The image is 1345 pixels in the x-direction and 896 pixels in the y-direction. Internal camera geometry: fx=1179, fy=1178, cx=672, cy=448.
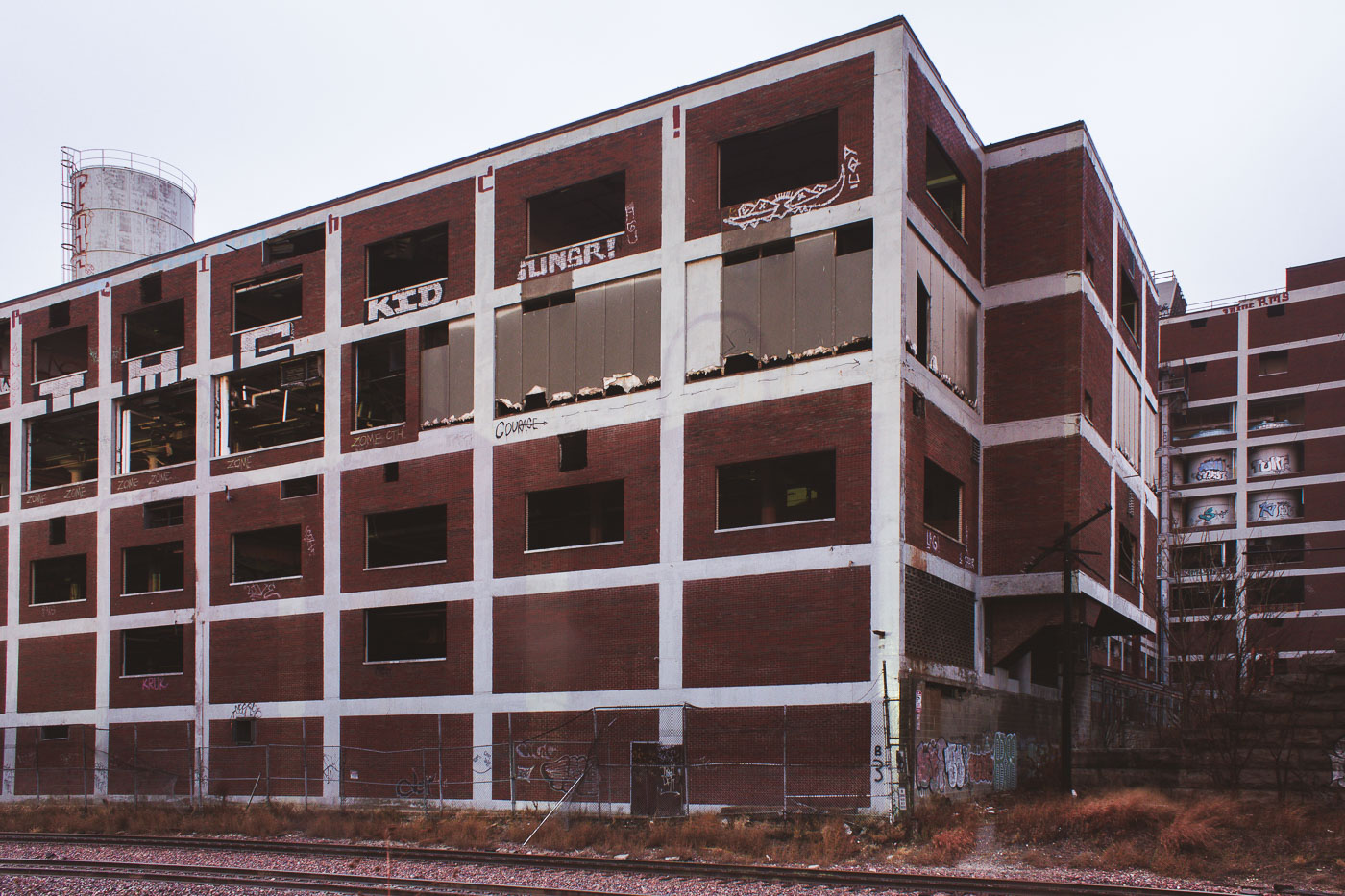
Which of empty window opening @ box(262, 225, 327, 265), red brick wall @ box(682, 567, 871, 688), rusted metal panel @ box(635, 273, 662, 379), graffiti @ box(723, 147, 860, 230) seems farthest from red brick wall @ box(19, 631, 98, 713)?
graffiti @ box(723, 147, 860, 230)

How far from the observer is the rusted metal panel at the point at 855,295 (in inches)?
1040

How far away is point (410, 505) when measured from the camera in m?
32.4

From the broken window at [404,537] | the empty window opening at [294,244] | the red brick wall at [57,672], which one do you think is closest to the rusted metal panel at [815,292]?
the broken window at [404,537]

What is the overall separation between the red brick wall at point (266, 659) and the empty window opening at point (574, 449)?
30.1 ft

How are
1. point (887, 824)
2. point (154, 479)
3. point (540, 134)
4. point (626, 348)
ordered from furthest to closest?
point (154, 479) < point (540, 134) < point (626, 348) < point (887, 824)

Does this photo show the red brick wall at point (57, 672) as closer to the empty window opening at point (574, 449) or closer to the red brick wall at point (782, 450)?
the empty window opening at point (574, 449)

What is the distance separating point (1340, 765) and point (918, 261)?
46.2 ft

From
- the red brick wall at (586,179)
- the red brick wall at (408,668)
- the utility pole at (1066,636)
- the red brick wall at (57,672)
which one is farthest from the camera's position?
the red brick wall at (57,672)

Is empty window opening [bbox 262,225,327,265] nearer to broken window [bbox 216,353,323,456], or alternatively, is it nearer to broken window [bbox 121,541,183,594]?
broken window [bbox 216,353,323,456]

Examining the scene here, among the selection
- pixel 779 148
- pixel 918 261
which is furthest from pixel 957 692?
pixel 779 148

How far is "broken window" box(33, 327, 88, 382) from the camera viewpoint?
137 ft

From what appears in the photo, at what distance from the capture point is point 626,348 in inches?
1162

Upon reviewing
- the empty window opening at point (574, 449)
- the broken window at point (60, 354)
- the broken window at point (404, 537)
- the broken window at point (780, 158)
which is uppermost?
the broken window at point (780, 158)

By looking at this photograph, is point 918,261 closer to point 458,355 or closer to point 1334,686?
point 458,355
